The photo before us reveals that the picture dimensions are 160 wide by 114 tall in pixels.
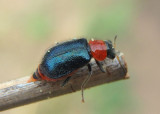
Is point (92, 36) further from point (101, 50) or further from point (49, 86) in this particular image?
point (49, 86)

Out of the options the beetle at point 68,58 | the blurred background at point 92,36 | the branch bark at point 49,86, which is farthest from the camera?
the blurred background at point 92,36

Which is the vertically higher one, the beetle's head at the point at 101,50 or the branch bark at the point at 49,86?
the beetle's head at the point at 101,50

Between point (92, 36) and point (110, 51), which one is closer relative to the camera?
point (110, 51)

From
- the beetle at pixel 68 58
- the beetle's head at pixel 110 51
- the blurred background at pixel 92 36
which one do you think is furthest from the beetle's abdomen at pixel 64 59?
the blurred background at pixel 92 36

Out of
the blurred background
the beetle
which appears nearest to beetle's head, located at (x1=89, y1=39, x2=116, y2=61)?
the beetle

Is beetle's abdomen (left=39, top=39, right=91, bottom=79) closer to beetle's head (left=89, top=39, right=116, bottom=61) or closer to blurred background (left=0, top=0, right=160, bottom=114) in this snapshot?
beetle's head (left=89, top=39, right=116, bottom=61)

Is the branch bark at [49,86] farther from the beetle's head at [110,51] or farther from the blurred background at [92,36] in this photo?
the blurred background at [92,36]

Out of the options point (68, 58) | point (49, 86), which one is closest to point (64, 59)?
point (68, 58)

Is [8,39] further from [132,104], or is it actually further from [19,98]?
[19,98]
